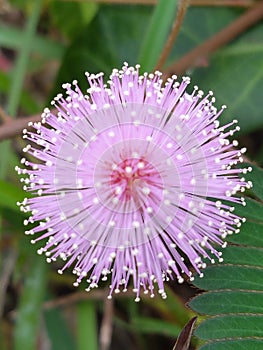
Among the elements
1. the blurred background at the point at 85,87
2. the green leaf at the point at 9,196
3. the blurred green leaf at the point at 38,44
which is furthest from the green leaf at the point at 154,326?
the blurred green leaf at the point at 38,44

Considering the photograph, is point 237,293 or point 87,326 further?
point 87,326

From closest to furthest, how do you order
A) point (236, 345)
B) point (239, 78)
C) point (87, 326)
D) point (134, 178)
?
point (236, 345) → point (134, 178) → point (239, 78) → point (87, 326)

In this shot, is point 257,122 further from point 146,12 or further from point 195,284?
point 195,284

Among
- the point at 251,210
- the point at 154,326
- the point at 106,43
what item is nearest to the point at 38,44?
the point at 106,43

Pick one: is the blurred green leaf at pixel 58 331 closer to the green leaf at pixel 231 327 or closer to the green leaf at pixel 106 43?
the green leaf at pixel 106 43

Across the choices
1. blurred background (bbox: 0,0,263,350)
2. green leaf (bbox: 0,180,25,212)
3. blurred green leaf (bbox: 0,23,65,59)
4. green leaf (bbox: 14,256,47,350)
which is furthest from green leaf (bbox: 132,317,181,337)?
blurred green leaf (bbox: 0,23,65,59)

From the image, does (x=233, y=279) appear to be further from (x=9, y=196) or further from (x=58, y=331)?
(x=58, y=331)
